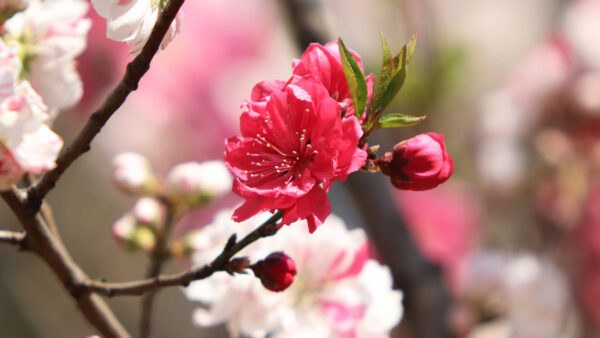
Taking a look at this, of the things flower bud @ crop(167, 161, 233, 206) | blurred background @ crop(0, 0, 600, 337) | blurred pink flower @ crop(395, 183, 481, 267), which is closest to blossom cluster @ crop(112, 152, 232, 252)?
flower bud @ crop(167, 161, 233, 206)

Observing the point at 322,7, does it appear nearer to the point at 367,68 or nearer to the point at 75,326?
the point at 367,68

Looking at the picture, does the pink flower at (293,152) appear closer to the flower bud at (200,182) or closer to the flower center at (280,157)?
the flower center at (280,157)

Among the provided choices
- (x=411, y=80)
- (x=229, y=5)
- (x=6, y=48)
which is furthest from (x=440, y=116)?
(x=6, y=48)

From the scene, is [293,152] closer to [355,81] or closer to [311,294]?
[355,81]

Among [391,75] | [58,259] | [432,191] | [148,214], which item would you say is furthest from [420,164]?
[432,191]

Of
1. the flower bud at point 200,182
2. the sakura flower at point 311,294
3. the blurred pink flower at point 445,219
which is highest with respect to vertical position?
the flower bud at point 200,182

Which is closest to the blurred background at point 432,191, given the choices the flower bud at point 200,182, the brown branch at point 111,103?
the flower bud at point 200,182
